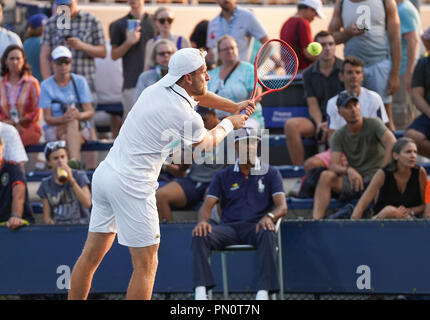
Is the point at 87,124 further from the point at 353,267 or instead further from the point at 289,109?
the point at 353,267

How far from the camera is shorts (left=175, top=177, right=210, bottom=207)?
7.89 meters

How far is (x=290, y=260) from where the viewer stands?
7254 millimetres

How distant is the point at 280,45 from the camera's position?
749 cm

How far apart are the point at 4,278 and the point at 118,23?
3.25 meters

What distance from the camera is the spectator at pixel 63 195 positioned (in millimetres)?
7684

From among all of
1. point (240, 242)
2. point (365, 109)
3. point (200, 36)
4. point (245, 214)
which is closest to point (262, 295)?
point (240, 242)

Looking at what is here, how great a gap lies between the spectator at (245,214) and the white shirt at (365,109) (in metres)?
1.16

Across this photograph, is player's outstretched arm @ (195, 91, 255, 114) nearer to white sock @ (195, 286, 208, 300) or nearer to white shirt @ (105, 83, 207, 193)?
white shirt @ (105, 83, 207, 193)

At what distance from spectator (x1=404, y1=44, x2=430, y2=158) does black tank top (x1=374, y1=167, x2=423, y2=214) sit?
0.95 m

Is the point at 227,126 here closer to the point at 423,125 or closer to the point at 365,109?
the point at 365,109

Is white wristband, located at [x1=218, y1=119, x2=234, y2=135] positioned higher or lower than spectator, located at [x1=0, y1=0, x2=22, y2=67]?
lower

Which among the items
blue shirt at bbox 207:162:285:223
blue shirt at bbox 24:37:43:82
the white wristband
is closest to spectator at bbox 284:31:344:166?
blue shirt at bbox 207:162:285:223

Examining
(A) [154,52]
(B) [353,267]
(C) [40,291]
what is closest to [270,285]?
(B) [353,267]
